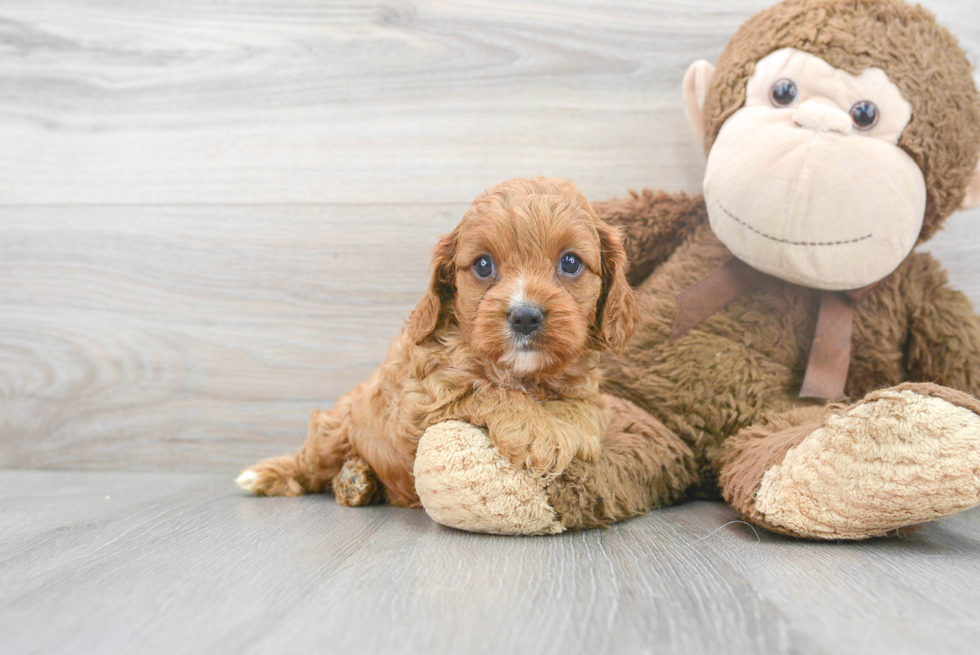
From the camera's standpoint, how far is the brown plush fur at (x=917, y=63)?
1438 mm

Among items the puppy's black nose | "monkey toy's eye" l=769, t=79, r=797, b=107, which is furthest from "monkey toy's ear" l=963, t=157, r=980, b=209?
the puppy's black nose

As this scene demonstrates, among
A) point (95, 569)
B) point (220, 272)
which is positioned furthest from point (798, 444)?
point (220, 272)

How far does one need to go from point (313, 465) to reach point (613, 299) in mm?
862

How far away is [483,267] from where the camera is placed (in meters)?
1.28

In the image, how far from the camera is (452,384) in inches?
52.1

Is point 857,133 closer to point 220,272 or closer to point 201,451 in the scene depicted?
point 220,272

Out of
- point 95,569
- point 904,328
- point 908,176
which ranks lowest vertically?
point 95,569

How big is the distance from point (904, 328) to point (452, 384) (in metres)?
1.07

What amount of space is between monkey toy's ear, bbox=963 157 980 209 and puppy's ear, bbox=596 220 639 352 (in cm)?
85

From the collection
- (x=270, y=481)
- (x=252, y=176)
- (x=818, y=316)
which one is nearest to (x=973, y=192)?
(x=818, y=316)

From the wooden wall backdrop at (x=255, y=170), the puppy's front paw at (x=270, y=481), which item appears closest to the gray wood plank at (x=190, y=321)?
the wooden wall backdrop at (x=255, y=170)

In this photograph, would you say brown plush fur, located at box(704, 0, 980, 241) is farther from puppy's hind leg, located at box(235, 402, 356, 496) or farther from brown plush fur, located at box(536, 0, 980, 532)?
puppy's hind leg, located at box(235, 402, 356, 496)

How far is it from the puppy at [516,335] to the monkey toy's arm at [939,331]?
0.72m

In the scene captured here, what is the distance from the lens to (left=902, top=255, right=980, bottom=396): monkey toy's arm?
1.54 metres
